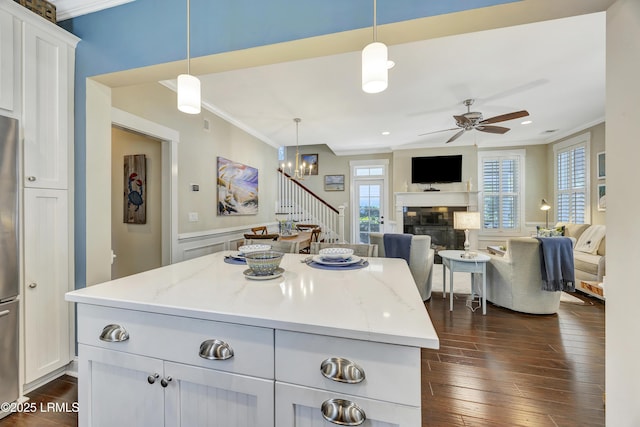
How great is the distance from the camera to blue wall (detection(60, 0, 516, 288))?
139cm

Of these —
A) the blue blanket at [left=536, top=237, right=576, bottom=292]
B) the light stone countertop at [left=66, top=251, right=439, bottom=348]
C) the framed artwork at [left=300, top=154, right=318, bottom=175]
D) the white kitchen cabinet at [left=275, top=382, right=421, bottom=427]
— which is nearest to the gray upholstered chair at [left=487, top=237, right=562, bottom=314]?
the blue blanket at [left=536, top=237, right=576, bottom=292]

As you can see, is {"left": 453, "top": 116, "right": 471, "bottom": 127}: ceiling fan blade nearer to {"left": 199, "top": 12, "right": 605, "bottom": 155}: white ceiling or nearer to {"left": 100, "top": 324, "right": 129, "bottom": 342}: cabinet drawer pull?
{"left": 199, "top": 12, "right": 605, "bottom": 155}: white ceiling

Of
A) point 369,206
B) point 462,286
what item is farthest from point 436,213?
point 462,286

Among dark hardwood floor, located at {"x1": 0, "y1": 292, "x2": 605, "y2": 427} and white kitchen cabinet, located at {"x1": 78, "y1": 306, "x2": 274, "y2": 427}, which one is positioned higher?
white kitchen cabinet, located at {"x1": 78, "y1": 306, "x2": 274, "y2": 427}

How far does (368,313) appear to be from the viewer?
88 centimetres

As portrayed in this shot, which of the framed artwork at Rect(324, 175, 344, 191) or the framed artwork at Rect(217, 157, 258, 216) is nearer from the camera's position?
the framed artwork at Rect(217, 157, 258, 216)

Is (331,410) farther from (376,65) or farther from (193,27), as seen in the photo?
(193,27)

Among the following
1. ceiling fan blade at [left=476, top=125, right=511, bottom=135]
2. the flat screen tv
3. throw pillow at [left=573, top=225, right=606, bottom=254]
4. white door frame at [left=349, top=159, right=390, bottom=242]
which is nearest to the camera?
ceiling fan blade at [left=476, top=125, right=511, bottom=135]

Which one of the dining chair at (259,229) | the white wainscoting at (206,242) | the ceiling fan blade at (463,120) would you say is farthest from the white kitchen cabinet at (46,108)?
the ceiling fan blade at (463,120)

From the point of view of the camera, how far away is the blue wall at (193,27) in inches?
54.6

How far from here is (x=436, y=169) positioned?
6.32 m

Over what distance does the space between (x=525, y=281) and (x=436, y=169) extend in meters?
3.71

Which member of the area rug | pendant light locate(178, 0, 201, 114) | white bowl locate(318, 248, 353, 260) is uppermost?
pendant light locate(178, 0, 201, 114)

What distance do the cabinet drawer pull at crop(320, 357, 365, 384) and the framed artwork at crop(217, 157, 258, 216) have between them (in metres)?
3.61
